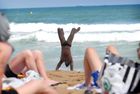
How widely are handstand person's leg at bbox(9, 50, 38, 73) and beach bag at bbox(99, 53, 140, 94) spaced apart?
2.12 m

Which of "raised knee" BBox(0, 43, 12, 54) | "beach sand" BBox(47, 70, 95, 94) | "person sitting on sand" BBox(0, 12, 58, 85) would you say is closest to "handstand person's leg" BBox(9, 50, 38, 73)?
"person sitting on sand" BBox(0, 12, 58, 85)

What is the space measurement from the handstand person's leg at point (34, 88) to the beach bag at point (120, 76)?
51cm

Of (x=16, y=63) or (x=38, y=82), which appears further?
(x=16, y=63)

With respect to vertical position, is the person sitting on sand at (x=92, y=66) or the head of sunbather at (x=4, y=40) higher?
the head of sunbather at (x=4, y=40)

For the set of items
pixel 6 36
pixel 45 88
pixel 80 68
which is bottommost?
pixel 80 68

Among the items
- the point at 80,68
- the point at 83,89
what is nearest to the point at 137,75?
the point at 83,89

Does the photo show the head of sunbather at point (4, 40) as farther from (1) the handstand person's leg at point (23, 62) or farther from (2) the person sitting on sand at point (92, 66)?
(1) the handstand person's leg at point (23, 62)

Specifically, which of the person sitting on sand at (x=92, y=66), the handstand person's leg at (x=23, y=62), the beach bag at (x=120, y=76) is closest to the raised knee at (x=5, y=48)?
the beach bag at (x=120, y=76)

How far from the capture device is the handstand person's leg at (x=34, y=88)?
358 cm

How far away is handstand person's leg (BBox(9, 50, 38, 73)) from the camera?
18.7ft

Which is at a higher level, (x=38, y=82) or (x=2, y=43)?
(x=2, y=43)

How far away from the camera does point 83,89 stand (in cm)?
544

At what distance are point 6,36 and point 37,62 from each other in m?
3.03

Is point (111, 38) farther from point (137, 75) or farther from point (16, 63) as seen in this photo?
point (137, 75)
